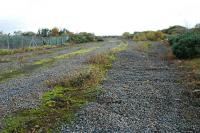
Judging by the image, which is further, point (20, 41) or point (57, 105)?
point (20, 41)

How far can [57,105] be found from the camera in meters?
14.3

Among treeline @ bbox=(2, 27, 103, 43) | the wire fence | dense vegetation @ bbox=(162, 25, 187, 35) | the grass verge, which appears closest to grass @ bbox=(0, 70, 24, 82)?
the grass verge

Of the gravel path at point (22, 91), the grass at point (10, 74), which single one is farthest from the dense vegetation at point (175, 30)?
the gravel path at point (22, 91)

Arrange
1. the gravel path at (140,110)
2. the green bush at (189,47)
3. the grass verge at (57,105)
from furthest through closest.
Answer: the green bush at (189,47)
the gravel path at (140,110)
the grass verge at (57,105)

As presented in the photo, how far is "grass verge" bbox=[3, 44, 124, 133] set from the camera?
38.1ft

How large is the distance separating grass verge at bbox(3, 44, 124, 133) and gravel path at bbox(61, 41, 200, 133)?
1.40 ft

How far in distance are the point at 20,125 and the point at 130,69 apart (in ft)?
50.6

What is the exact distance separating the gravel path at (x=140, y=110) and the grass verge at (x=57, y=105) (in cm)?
43

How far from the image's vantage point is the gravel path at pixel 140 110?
464 inches

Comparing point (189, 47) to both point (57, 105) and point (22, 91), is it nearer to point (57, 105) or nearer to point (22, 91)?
point (22, 91)

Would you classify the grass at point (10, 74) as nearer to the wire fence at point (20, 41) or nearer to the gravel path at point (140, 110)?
the gravel path at point (140, 110)

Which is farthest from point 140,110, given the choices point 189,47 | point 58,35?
point 58,35

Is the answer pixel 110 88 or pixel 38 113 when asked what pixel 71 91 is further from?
pixel 38 113

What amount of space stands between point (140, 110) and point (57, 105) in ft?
8.73
